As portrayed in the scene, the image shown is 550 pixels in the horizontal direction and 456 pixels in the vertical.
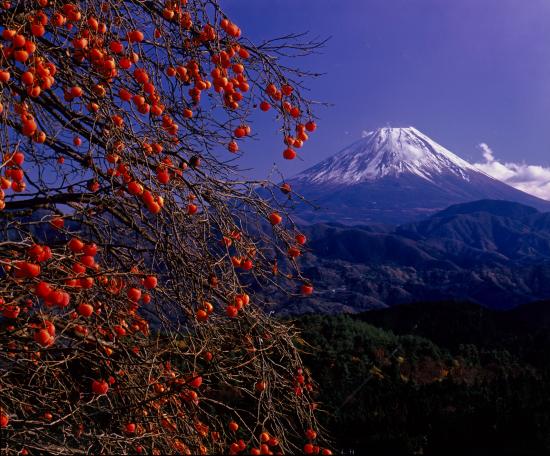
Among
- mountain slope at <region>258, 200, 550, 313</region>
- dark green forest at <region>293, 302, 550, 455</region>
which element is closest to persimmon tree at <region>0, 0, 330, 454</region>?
dark green forest at <region>293, 302, 550, 455</region>

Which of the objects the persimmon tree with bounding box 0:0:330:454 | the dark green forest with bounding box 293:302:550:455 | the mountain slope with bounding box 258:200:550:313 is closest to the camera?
the persimmon tree with bounding box 0:0:330:454

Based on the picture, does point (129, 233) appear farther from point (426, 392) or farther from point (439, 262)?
point (439, 262)

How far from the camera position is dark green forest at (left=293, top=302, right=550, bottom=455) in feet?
29.8

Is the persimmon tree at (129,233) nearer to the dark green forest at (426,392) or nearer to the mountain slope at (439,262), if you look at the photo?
the dark green forest at (426,392)

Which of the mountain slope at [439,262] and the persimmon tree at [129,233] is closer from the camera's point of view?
the persimmon tree at [129,233]

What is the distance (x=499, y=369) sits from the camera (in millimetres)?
14289

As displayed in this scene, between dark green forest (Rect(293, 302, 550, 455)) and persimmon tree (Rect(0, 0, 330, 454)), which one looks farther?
dark green forest (Rect(293, 302, 550, 455))

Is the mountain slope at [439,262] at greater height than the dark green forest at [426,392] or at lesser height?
greater

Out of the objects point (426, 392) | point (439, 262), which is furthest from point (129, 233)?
point (439, 262)

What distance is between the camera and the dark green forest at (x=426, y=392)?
29.8 ft

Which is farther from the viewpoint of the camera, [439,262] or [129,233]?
[439,262]

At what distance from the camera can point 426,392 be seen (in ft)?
35.3

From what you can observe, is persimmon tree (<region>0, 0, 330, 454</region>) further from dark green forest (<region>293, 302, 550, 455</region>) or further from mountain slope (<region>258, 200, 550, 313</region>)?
mountain slope (<region>258, 200, 550, 313</region>)

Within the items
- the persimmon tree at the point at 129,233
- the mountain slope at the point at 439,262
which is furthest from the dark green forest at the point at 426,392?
the mountain slope at the point at 439,262
